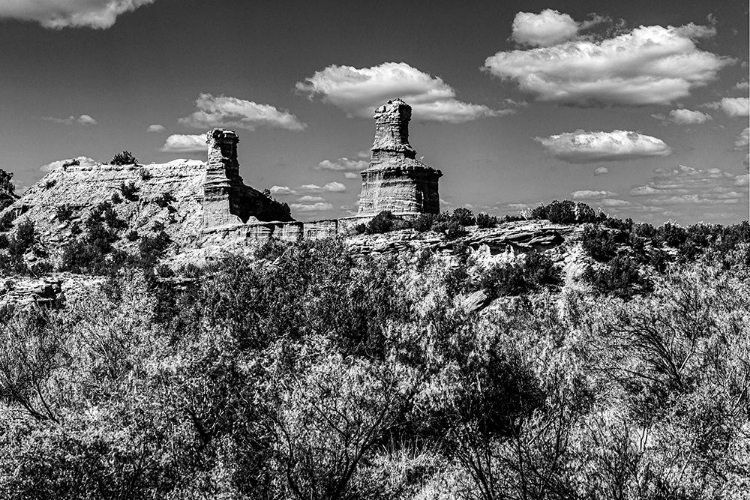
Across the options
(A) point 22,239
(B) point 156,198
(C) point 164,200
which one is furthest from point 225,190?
(A) point 22,239

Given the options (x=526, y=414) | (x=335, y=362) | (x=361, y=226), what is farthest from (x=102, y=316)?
(x=361, y=226)

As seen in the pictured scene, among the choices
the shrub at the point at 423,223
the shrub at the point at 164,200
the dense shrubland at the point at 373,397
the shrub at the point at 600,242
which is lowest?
the dense shrubland at the point at 373,397

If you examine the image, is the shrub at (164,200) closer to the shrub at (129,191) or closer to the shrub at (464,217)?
the shrub at (129,191)

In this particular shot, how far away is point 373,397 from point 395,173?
27.3m

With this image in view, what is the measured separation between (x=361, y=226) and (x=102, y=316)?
19.4m

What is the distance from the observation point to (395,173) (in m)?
41.1

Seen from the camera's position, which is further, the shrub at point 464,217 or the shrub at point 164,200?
the shrub at point 164,200

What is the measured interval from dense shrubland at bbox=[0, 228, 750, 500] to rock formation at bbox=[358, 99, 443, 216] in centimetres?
1491

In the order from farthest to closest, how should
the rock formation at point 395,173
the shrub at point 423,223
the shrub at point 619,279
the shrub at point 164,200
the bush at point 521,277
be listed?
1. the shrub at point 164,200
2. the rock formation at point 395,173
3. the shrub at point 423,223
4. the bush at point 521,277
5. the shrub at point 619,279

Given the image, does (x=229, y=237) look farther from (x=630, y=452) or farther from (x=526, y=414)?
(x=630, y=452)

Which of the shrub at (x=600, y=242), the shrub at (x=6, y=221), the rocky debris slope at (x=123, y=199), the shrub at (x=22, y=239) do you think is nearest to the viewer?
the shrub at (x=600, y=242)

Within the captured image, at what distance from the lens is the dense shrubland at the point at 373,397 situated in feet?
42.4

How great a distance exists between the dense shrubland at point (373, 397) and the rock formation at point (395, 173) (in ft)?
48.9

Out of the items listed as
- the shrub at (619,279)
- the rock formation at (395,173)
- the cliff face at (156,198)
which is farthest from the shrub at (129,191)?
the shrub at (619,279)
